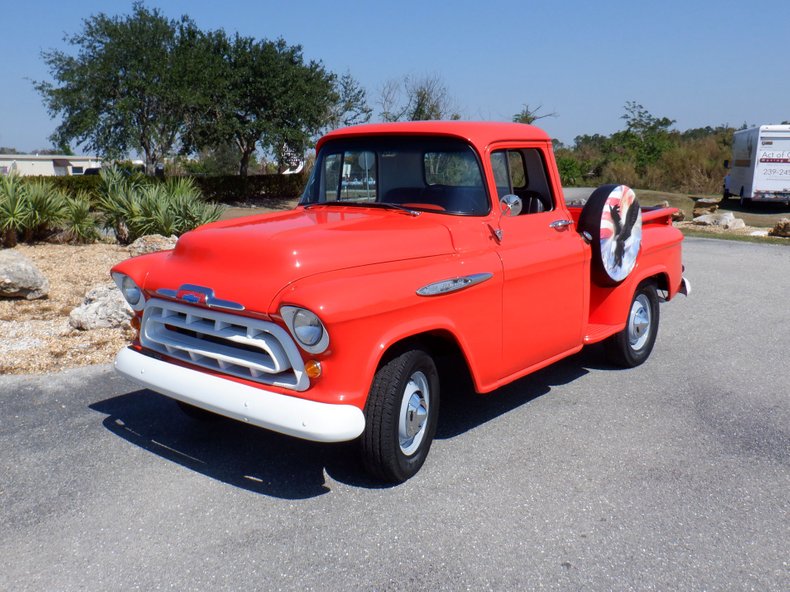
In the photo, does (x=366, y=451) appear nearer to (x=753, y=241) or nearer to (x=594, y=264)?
(x=594, y=264)

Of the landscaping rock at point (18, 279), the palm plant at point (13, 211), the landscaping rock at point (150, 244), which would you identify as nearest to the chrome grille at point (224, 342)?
the landscaping rock at point (18, 279)

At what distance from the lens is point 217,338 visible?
12.9 feet

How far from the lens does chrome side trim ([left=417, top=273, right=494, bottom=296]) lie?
390cm

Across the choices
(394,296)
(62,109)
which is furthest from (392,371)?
(62,109)

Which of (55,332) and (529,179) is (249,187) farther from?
(529,179)

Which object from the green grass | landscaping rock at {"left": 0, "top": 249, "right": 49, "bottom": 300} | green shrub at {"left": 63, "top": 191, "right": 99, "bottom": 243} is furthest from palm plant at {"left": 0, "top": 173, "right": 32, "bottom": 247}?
the green grass

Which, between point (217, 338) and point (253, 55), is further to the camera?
point (253, 55)

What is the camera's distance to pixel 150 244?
10594 millimetres

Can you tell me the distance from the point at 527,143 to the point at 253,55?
2744 cm

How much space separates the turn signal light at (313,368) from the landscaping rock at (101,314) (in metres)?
4.10

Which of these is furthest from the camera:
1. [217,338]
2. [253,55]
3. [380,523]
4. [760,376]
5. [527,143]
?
[253,55]

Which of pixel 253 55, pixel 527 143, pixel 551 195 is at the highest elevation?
pixel 253 55

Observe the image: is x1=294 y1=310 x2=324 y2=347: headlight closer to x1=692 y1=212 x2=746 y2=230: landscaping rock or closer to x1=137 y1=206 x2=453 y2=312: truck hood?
x1=137 y1=206 x2=453 y2=312: truck hood

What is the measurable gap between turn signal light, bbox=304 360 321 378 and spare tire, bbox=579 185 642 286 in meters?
2.51
